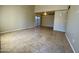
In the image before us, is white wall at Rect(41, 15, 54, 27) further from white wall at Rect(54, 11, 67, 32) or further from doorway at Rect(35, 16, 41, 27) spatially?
white wall at Rect(54, 11, 67, 32)

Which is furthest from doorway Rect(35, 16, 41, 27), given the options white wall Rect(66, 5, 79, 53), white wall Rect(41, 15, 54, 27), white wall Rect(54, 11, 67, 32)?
white wall Rect(66, 5, 79, 53)

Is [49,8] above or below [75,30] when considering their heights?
above

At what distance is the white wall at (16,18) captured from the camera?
7699 mm

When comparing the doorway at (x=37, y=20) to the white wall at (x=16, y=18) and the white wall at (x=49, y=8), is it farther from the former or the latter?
the white wall at (x=49, y=8)

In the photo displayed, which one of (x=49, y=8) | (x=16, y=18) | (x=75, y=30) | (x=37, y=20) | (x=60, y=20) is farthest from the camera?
(x=37, y=20)

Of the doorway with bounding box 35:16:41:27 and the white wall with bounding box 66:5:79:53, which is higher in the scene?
the white wall with bounding box 66:5:79:53

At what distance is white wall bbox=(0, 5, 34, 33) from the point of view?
25.3 feet

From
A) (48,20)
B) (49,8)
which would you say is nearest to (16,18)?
(49,8)

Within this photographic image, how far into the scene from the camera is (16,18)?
899 cm

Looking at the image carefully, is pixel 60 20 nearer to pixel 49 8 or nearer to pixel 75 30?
pixel 49 8

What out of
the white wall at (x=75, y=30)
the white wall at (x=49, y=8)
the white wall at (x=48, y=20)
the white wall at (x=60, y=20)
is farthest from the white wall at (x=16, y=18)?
the white wall at (x=75, y=30)

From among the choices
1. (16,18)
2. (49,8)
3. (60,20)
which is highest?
(49,8)
